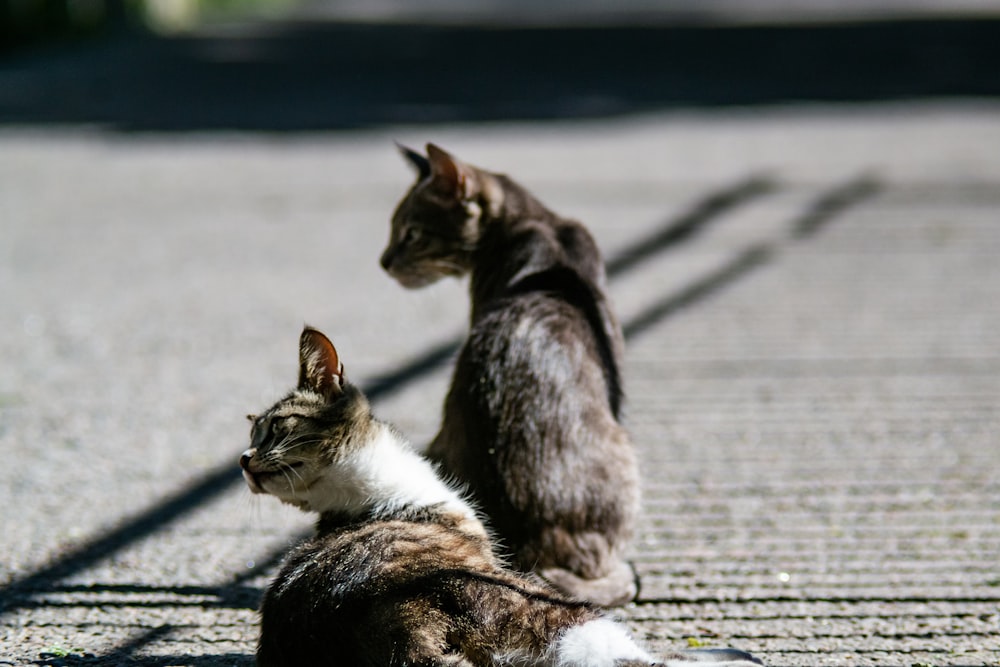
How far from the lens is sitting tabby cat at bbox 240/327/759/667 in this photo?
261 cm

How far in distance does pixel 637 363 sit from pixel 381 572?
3346mm

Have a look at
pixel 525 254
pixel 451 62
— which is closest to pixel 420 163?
pixel 525 254

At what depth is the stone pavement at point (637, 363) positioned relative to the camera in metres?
3.65

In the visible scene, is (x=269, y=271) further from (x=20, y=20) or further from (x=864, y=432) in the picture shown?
(x=20, y=20)

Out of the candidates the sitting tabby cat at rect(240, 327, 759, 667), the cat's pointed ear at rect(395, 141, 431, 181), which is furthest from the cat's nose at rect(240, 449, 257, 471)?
the cat's pointed ear at rect(395, 141, 431, 181)

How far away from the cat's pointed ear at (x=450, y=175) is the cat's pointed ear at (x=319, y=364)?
1383 millimetres

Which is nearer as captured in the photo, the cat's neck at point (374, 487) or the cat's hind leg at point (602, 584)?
the cat's neck at point (374, 487)

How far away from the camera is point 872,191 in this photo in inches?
353

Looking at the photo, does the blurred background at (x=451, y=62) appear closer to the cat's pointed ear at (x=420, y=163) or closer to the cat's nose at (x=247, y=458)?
the cat's pointed ear at (x=420, y=163)

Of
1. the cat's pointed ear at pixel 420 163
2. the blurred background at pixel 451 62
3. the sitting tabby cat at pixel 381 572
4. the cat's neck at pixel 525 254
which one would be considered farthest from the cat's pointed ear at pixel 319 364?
the blurred background at pixel 451 62

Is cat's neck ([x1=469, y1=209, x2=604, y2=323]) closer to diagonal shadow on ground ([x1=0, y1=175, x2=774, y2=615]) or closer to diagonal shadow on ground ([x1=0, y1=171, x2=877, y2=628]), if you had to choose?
diagonal shadow on ground ([x1=0, y1=171, x2=877, y2=628])

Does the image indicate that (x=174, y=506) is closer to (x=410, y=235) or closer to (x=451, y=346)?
(x=410, y=235)

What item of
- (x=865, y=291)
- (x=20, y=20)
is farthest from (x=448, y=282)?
(x=20, y=20)

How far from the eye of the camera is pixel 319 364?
303cm
